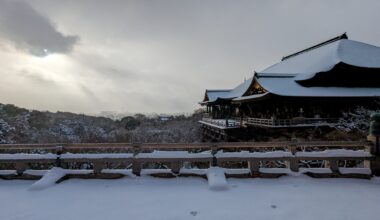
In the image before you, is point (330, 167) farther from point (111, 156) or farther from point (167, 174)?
point (111, 156)

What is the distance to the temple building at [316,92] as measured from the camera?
2380cm

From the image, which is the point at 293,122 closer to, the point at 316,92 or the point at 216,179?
the point at 316,92

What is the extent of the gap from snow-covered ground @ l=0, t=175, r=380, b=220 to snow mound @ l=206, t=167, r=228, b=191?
120mm

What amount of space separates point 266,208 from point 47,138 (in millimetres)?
23215

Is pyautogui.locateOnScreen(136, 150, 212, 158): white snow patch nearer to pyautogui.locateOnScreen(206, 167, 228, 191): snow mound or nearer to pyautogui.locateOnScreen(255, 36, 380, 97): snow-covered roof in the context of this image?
pyautogui.locateOnScreen(206, 167, 228, 191): snow mound

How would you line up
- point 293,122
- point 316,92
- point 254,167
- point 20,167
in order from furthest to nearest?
point 316,92
point 293,122
point 20,167
point 254,167

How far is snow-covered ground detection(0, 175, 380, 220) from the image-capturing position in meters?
4.32

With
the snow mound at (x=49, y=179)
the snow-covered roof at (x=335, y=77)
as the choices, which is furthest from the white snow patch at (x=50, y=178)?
the snow-covered roof at (x=335, y=77)

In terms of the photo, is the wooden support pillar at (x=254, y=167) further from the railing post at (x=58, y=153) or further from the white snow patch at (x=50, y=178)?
the railing post at (x=58, y=153)

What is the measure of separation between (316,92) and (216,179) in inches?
909

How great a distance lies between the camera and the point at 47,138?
75.5ft

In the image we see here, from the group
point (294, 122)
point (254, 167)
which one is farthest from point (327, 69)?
point (254, 167)

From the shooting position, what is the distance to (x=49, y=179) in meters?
6.03

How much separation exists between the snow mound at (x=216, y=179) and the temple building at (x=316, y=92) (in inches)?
613
